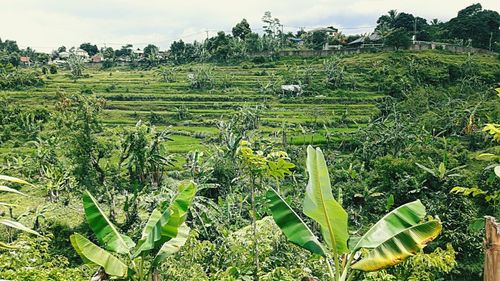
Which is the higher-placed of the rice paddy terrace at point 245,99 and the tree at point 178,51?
the tree at point 178,51

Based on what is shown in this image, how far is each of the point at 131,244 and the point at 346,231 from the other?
1.53m

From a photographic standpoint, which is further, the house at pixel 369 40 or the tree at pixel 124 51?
the tree at pixel 124 51

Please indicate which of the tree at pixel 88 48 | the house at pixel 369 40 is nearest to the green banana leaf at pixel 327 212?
the house at pixel 369 40

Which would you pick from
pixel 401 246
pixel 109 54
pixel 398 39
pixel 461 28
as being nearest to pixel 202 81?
pixel 398 39

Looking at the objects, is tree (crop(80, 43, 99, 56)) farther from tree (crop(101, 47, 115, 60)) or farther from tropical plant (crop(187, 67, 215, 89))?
tropical plant (crop(187, 67, 215, 89))


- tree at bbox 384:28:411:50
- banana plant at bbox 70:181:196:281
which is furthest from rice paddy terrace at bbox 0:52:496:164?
banana plant at bbox 70:181:196:281

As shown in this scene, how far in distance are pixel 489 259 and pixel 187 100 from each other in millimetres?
25762

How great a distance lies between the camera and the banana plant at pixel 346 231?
286 centimetres

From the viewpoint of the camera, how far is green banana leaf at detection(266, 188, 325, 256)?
10.1ft

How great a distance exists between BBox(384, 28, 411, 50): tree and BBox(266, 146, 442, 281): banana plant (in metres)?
29.2

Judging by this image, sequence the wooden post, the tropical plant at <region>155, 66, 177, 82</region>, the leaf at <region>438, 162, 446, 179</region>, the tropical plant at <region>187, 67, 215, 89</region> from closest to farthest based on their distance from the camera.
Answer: the wooden post < the leaf at <region>438, 162, 446, 179</region> < the tropical plant at <region>187, 67, 215, 89</region> < the tropical plant at <region>155, 66, 177, 82</region>

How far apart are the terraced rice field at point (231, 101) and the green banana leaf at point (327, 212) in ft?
52.8

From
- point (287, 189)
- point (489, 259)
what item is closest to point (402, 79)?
point (287, 189)

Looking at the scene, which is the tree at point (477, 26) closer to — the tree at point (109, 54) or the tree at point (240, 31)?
the tree at point (240, 31)
